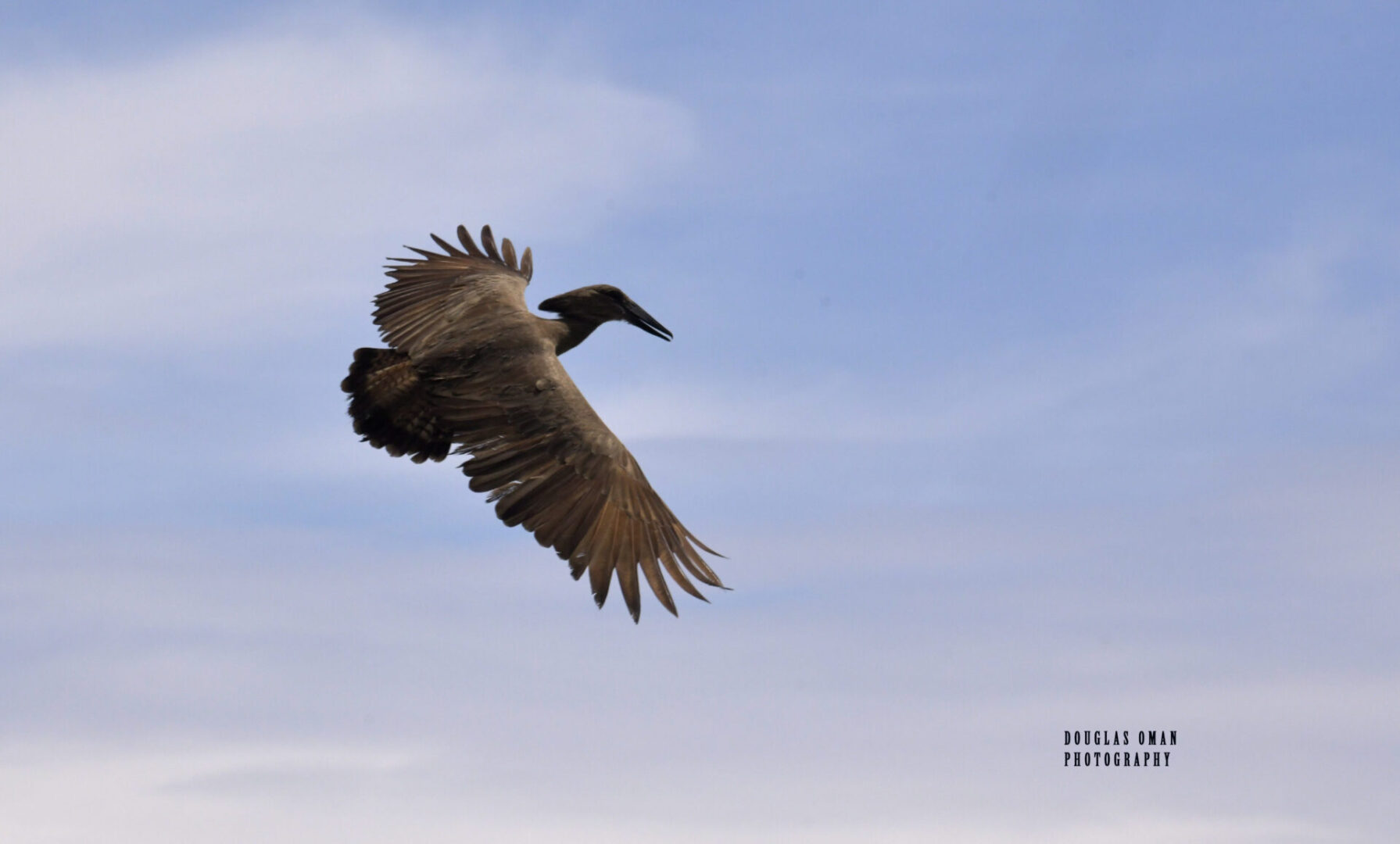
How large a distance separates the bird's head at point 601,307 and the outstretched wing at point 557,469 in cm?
127

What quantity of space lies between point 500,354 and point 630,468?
1.73 m

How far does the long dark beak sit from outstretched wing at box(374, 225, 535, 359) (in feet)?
3.29

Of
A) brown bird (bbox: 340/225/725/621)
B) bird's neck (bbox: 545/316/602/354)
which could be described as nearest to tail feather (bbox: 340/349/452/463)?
brown bird (bbox: 340/225/725/621)

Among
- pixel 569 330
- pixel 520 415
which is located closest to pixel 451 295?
pixel 569 330

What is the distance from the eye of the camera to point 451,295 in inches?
551

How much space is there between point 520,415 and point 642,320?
8.90 feet

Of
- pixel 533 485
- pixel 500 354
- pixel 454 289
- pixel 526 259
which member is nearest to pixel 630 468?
pixel 533 485

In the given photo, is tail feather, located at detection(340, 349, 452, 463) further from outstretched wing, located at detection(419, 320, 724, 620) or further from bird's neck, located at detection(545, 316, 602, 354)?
bird's neck, located at detection(545, 316, 602, 354)

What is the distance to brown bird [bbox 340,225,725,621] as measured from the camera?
35.9ft

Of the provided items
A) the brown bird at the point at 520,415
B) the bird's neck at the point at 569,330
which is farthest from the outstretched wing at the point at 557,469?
the bird's neck at the point at 569,330

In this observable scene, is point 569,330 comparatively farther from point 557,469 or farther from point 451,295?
point 557,469

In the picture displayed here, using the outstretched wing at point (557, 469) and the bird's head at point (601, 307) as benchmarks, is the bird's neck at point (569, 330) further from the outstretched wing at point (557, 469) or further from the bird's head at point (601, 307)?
the outstretched wing at point (557, 469)

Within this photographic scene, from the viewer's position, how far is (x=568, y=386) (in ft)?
39.9

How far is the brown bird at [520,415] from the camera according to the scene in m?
10.9
